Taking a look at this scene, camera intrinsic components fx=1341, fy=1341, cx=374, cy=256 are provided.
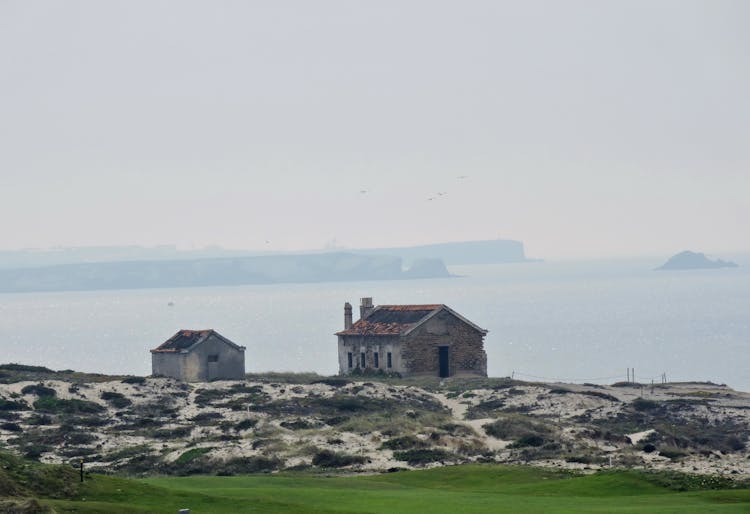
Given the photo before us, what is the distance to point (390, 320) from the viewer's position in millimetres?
86500

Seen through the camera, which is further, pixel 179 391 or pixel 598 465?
pixel 179 391

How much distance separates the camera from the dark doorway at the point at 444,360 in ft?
283

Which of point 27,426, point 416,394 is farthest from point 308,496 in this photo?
point 416,394

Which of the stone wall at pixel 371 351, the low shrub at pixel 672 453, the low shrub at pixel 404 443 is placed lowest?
the low shrub at pixel 672 453

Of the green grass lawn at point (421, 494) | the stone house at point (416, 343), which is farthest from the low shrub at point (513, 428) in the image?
the stone house at point (416, 343)

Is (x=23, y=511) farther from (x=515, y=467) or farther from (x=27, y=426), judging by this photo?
(x=27, y=426)

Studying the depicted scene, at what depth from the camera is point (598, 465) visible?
49.4m

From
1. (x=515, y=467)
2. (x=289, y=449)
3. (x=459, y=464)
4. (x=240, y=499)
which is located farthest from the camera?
(x=289, y=449)

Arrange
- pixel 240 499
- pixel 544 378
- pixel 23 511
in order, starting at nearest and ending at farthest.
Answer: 1. pixel 23 511
2. pixel 240 499
3. pixel 544 378

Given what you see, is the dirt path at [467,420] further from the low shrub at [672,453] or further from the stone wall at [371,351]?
the stone wall at [371,351]

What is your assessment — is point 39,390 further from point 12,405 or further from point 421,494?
point 421,494

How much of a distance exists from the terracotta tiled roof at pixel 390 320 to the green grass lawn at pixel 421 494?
126ft

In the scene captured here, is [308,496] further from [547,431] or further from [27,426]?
[27,426]

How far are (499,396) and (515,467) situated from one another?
89.2 ft
